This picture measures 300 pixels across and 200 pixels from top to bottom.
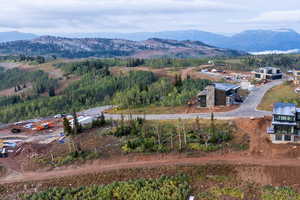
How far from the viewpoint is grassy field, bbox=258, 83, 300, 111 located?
1984 inches

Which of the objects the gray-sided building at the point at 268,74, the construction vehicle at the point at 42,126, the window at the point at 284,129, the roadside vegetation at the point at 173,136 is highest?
the gray-sided building at the point at 268,74

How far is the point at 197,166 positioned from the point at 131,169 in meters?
8.00

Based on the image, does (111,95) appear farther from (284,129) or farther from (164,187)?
(164,187)

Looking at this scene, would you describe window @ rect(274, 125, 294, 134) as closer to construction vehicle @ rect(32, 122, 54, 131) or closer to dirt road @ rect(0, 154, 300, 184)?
dirt road @ rect(0, 154, 300, 184)

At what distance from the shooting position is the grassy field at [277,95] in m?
50.4

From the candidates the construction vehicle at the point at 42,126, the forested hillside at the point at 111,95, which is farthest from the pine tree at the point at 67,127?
the forested hillside at the point at 111,95

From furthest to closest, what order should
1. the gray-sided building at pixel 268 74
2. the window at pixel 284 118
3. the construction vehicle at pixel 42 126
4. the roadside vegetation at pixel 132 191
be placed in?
the gray-sided building at pixel 268 74
the construction vehicle at pixel 42 126
the window at pixel 284 118
the roadside vegetation at pixel 132 191

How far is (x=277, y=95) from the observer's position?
57.3 m

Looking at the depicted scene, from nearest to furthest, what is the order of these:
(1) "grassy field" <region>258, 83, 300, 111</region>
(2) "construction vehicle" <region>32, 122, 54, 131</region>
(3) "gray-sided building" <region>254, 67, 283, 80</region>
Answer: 1. (2) "construction vehicle" <region>32, 122, 54, 131</region>
2. (1) "grassy field" <region>258, 83, 300, 111</region>
3. (3) "gray-sided building" <region>254, 67, 283, 80</region>

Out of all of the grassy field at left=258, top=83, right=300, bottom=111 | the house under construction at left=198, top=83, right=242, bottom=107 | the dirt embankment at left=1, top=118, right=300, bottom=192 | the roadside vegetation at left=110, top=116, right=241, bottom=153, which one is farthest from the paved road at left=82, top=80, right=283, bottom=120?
the dirt embankment at left=1, top=118, right=300, bottom=192

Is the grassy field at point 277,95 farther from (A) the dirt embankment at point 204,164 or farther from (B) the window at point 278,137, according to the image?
(A) the dirt embankment at point 204,164

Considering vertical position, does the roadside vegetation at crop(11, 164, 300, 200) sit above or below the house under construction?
below

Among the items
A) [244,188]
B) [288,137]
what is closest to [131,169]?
[244,188]

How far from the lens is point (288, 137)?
35.5 metres
